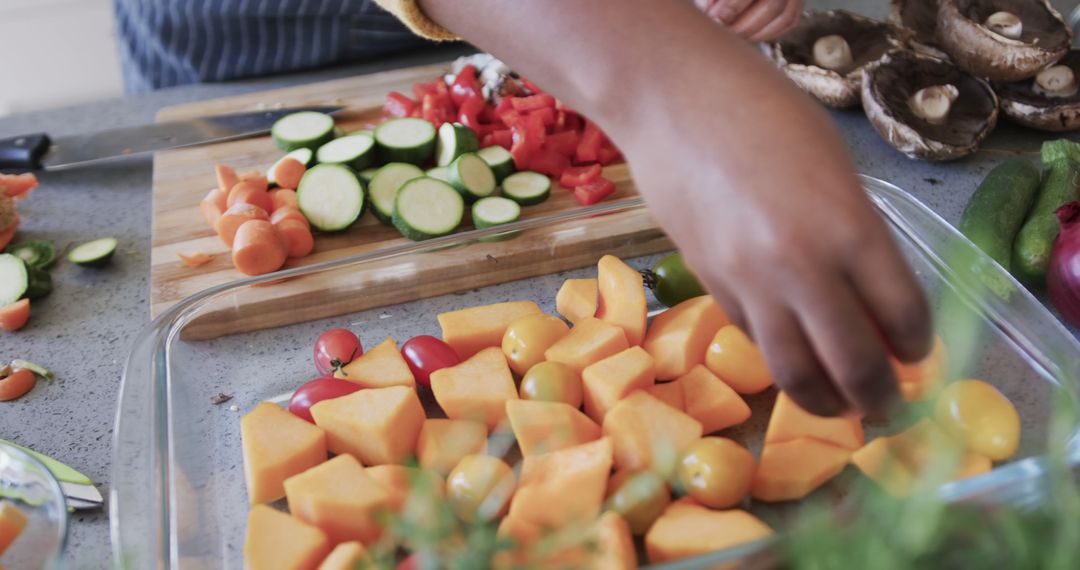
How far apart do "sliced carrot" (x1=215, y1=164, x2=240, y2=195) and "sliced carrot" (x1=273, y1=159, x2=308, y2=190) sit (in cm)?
8

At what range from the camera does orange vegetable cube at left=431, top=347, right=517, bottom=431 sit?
3.90 feet

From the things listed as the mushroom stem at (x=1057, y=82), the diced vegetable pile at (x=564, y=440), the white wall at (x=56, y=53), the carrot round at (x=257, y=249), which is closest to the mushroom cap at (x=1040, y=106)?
the mushroom stem at (x=1057, y=82)

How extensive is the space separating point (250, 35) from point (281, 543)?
157 centimetres

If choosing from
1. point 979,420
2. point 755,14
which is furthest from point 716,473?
point 755,14

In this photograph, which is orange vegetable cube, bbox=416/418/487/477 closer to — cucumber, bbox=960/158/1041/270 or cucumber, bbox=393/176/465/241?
cucumber, bbox=393/176/465/241

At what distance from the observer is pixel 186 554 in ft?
3.51

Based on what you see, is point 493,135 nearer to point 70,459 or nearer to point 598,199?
point 598,199

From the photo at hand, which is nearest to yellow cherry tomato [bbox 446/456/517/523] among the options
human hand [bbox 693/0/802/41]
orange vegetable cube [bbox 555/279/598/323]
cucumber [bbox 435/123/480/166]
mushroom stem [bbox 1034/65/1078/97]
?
orange vegetable cube [bbox 555/279/598/323]

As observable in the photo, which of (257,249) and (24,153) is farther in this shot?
(24,153)

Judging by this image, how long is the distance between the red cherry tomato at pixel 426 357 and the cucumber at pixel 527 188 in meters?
0.49

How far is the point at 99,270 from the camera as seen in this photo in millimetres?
1657

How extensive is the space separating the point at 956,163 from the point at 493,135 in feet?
3.01

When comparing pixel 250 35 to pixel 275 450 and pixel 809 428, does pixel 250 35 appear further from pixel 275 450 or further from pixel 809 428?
pixel 809 428

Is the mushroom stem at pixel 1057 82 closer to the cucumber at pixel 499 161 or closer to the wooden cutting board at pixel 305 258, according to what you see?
the wooden cutting board at pixel 305 258
